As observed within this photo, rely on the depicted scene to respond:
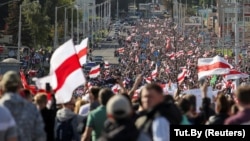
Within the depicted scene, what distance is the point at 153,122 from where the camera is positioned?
7.23 meters

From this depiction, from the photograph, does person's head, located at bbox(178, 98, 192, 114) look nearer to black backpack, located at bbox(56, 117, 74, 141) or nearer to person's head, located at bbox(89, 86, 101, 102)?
person's head, located at bbox(89, 86, 101, 102)

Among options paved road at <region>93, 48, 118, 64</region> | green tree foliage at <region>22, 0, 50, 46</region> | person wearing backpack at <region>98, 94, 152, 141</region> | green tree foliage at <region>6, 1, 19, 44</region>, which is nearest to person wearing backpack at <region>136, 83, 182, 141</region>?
person wearing backpack at <region>98, 94, 152, 141</region>

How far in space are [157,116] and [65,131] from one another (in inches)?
136

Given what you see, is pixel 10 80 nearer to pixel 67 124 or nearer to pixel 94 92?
pixel 94 92

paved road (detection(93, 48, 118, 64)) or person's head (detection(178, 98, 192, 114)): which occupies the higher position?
person's head (detection(178, 98, 192, 114))

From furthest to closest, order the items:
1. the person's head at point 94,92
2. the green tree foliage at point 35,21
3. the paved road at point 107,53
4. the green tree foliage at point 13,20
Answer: the paved road at point 107,53 → the green tree foliage at point 13,20 → the green tree foliage at point 35,21 → the person's head at point 94,92

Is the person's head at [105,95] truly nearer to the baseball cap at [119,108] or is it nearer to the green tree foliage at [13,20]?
the baseball cap at [119,108]

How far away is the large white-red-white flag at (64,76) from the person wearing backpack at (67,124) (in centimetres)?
18

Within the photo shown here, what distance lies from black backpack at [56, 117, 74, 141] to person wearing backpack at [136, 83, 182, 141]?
10.2 ft

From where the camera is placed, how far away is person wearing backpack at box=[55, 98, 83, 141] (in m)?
10.5

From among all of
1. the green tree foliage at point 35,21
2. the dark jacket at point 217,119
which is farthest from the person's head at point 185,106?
the green tree foliage at point 35,21

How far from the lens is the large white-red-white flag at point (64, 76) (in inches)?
410

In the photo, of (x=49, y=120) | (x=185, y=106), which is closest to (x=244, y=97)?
(x=185, y=106)

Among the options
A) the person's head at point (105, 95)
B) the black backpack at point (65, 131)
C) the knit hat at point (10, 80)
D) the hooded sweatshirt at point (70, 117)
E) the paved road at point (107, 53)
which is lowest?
the paved road at point (107, 53)
